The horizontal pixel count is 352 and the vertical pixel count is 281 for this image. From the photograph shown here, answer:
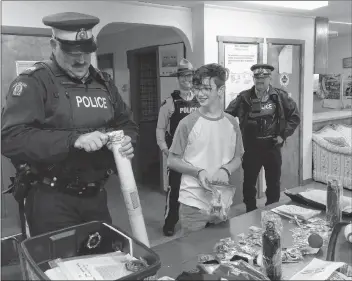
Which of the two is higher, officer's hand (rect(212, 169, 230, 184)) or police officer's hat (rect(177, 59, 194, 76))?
police officer's hat (rect(177, 59, 194, 76))

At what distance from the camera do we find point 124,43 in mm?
4750

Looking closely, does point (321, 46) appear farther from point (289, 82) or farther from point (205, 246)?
point (205, 246)

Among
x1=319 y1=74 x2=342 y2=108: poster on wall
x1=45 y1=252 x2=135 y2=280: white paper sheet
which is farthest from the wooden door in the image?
x1=45 y1=252 x2=135 y2=280: white paper sheet

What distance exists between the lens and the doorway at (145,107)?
15.5 ft

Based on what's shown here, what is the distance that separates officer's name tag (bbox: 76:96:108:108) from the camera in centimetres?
152

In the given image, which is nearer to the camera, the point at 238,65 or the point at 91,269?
the point at 91,269

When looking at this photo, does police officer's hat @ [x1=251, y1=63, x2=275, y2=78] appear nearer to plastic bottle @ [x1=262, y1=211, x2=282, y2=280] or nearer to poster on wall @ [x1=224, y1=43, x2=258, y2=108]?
poster on wall @ [x1=224, y1=43, x2=258, y2=108]

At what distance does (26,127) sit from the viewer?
1.34 meters

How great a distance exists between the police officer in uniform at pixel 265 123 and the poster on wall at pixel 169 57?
0.95 meters

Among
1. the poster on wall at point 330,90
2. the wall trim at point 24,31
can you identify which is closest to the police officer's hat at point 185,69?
the wall trim at point 24,31

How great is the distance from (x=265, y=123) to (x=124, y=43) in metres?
2.29

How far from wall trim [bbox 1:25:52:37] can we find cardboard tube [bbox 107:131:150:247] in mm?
1459

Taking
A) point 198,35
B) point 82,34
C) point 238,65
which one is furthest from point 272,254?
point 238,65

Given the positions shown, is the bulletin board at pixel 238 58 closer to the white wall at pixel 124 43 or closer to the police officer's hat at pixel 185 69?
the police officer's hat at pixel 185 69
